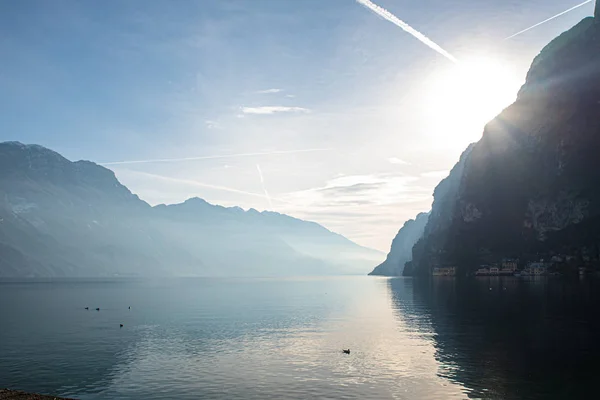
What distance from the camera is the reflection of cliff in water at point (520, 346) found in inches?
1777

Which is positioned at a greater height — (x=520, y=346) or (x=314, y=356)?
(x=520, y=346)

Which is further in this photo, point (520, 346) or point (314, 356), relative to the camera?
point (520, 346)

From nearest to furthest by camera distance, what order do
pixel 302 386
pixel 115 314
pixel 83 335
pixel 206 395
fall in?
pixel 206 395
pixel 302 386
pixel 83 335
pixel 115 314

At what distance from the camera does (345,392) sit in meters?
44.7

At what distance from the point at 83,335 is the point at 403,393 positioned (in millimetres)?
60877

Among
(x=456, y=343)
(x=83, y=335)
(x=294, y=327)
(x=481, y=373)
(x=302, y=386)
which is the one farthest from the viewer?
(x=294, y=327)

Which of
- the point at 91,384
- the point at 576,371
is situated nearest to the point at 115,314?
the point at 91,384

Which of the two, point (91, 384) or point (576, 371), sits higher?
point (576, 371)

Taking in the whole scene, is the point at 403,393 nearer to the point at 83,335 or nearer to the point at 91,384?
the point at 91,384

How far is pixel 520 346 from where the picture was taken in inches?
2517

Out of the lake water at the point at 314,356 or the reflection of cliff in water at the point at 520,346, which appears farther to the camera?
the lake water at the point at 314,356

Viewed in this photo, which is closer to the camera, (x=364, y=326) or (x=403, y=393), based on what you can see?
(x=403, y=393)

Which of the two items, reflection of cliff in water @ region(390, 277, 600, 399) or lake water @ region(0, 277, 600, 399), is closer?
reflection of cliff in water @ region(390, 277, 600, 399)

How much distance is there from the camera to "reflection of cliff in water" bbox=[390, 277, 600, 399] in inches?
1777
